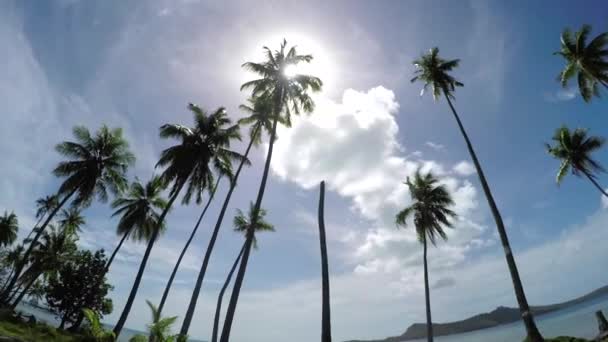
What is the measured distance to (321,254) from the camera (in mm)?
14117

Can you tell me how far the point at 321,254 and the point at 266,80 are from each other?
12849mm

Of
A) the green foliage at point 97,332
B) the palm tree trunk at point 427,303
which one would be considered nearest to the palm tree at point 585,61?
the palm tree trunk at point 427,303

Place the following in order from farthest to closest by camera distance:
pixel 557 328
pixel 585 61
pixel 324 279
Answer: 1. pixel 557 328
2. pixel 585 61
3. pixel 324 279

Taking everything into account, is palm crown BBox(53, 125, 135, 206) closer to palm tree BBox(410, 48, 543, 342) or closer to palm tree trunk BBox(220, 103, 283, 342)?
palm tree trunk BBox(220, 103, 283, 342)

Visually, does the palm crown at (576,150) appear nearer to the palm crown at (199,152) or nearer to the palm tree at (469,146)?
the palm tree at (469,146)

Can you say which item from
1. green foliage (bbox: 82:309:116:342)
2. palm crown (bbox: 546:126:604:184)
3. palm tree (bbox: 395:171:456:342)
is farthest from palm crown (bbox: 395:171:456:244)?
green foliage (bbox: 82:309:116:342)

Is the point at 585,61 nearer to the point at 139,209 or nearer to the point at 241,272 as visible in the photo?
the point at 241,272

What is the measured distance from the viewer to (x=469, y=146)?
58.3ft

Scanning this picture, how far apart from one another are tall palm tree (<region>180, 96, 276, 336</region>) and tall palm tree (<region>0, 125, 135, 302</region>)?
428 inches

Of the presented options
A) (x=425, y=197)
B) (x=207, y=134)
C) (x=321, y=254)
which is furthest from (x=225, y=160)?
(x=425, y=197)

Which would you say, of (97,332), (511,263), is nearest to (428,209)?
(511,263)

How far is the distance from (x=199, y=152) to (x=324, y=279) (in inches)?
557

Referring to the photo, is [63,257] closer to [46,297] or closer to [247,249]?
[46,297]

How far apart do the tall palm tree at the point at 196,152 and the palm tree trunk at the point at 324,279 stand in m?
10.9
